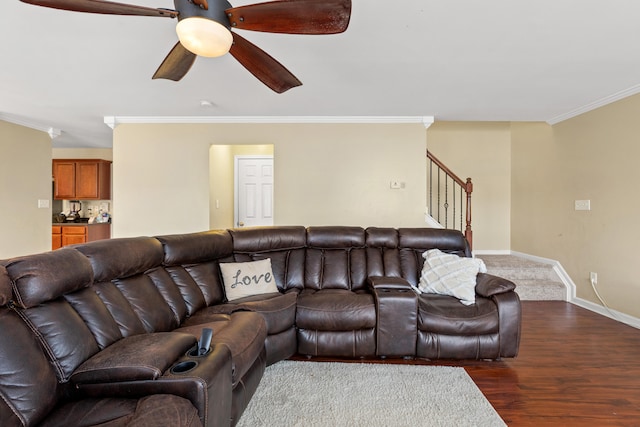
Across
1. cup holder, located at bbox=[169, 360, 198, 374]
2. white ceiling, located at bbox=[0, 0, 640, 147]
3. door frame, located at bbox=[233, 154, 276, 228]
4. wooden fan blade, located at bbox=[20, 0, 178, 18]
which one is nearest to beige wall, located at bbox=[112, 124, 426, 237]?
white ceiling, located at bbox=[0, 0, 640, 147]

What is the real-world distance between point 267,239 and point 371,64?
1944 mm

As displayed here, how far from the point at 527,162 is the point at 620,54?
9.32 feet

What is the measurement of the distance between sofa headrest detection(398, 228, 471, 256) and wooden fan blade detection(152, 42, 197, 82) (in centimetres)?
246

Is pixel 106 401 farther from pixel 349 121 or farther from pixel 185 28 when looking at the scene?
pixel 349 121

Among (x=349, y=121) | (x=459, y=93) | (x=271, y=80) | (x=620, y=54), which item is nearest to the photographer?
(x=271, y=80)

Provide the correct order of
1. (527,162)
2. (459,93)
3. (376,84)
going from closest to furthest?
(376,84)
(459,93)
(527,162)

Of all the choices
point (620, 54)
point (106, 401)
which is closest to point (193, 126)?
point (106, 401)

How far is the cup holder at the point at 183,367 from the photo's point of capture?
48.1 inches

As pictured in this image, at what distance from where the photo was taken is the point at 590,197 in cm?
396

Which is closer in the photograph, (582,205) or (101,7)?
(101,7)

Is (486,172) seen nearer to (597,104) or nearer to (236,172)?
(597,104)

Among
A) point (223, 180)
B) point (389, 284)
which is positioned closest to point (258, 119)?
point (223, 180)

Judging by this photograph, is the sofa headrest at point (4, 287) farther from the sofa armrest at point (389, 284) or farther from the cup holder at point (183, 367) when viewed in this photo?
the sofa armrest at point (389, 284)

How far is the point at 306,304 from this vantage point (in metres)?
2.59
